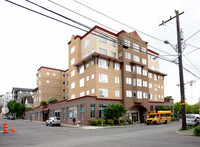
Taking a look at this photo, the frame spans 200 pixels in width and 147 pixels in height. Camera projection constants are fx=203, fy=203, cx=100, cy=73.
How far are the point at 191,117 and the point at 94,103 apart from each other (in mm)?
17062

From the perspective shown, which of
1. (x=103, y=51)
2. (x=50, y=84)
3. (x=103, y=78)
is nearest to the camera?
(x=103, y=78)

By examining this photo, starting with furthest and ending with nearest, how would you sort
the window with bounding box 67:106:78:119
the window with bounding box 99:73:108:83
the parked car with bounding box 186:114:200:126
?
the window with bounding box 67:106:78:119 < the window with bounding box 99:73:108:83 < the parked car with bounding box 186:114:200:126

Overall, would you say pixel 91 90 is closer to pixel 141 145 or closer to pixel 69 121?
pixel 69 121

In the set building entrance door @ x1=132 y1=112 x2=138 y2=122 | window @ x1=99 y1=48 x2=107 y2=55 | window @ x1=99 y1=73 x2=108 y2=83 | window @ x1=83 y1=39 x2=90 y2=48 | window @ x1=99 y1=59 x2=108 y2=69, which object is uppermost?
window @ x1=83 y1=39 x2=90 y2=48

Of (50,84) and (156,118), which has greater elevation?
(50,84)

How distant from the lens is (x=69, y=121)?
43.0 m

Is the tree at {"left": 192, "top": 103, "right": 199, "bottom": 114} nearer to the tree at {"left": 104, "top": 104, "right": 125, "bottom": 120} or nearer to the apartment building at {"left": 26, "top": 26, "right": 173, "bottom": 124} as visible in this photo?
the apartment building at {"left": 26, "top": 26, "right": 173, "bottom": 124}

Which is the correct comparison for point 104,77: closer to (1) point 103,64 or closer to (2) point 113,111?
(1) point 103,64

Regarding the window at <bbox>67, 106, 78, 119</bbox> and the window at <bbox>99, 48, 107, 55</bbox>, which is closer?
the window at <bbox>67, 106, 78, 119</bbox>

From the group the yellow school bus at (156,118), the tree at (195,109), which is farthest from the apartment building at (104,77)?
the tree at (195,109)

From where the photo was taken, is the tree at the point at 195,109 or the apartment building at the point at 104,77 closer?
the apartment building at the point at 104,77

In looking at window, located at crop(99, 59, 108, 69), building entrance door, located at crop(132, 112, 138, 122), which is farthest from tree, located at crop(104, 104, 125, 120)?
window, located at crop(99, 59, 108, 69)

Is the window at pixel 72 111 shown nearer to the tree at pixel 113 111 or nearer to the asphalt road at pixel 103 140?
the tree at pixel 113 111

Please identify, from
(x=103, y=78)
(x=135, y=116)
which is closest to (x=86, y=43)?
(x=103, y=78)
